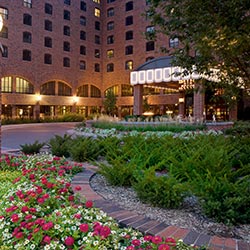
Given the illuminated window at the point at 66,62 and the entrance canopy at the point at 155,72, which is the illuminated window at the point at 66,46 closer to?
the illuminated window at the point at 66,62

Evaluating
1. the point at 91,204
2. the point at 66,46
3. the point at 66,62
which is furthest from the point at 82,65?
the point at 91,204

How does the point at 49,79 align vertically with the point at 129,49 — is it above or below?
below

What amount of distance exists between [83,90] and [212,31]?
3529 centimetres

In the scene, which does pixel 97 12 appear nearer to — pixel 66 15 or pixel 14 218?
pixel 66 15

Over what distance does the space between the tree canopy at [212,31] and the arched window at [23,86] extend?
28.5 metres

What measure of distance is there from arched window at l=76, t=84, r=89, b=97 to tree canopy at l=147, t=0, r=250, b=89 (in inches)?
1284

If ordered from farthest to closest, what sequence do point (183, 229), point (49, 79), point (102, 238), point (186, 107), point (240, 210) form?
point (49, 79) < point (186, 107) < point (240, 210) < point (183, 229) < point (102, 238)

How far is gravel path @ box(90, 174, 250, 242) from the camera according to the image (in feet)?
9.44

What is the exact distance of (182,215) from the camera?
326cm

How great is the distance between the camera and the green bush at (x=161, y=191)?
11.0 feet

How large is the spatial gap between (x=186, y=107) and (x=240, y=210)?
2838 cm

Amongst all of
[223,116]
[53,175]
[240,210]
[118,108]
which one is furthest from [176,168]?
[118,108]

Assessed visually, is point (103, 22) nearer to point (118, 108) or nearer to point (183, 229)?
point (118, 108)

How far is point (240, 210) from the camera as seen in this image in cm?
309
